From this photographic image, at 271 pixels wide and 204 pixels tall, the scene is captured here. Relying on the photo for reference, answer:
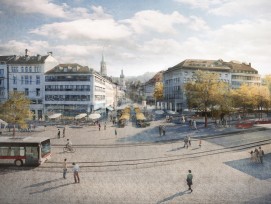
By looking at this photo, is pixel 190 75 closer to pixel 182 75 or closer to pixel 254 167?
pixel 182 75

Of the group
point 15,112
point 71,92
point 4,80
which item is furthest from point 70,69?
point 15,112

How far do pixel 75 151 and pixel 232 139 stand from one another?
1919 centimetres

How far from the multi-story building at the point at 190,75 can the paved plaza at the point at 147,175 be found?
3969 cm

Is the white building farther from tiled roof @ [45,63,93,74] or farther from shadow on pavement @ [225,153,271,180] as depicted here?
shadow on pavement @ [225,153,271,180]

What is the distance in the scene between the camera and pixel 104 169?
72.5 feet

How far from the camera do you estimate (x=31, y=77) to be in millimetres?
63000

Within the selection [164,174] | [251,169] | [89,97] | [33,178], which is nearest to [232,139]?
[251,169]

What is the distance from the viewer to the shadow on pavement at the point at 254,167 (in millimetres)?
19950

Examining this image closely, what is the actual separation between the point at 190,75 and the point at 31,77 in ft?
132

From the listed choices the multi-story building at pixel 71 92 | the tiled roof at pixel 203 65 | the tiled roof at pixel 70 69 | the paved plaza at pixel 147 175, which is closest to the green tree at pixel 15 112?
the paved plaza at pixel 147 175

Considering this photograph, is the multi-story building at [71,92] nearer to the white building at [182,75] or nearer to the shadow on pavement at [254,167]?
the white building at [182,75]

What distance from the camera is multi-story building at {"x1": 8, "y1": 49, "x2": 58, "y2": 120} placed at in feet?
204

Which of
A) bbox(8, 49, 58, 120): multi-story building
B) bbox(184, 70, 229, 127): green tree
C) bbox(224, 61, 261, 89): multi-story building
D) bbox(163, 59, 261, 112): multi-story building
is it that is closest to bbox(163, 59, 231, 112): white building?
bbox(163, 59, 261, 112): multi-story building

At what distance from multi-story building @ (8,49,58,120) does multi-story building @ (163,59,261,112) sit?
33935mm
